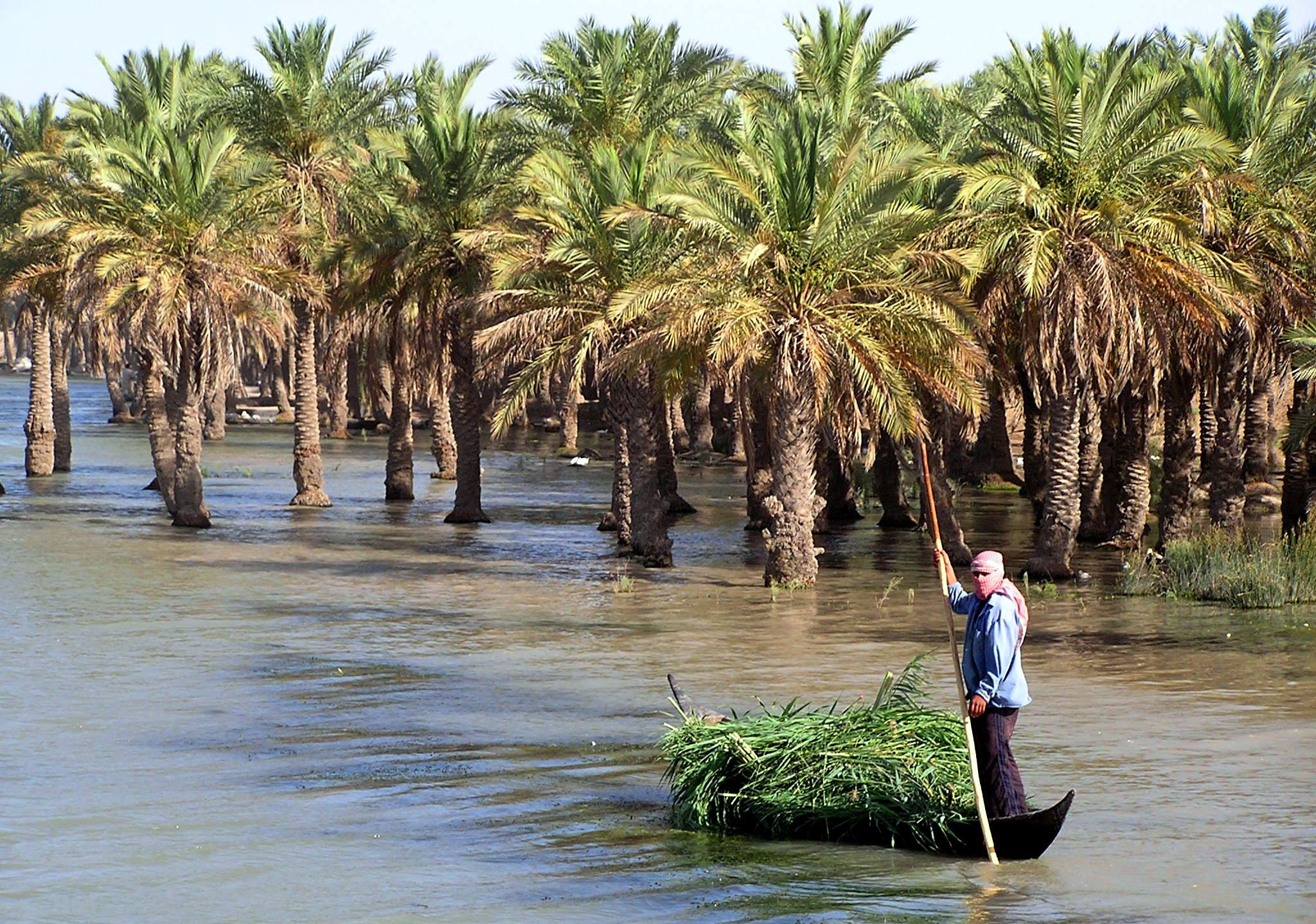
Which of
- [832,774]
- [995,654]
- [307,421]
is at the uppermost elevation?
[307,421]

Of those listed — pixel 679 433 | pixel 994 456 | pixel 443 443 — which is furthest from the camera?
pixel 679 433

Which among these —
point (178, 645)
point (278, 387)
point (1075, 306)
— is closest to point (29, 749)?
point (178, 645)

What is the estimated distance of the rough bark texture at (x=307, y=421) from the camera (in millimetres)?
35250

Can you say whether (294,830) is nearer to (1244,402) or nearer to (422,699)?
(422,699)

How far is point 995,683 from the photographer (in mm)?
10297

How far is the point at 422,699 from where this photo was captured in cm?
1620

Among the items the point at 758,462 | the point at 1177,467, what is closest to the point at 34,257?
the point at 758,462

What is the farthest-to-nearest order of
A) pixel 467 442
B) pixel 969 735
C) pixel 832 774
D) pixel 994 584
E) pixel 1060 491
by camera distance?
pixel 467 442, pixel 1060 491, pixel 832 774, pixel 994 584, pixel 969 735

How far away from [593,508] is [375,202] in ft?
29.6

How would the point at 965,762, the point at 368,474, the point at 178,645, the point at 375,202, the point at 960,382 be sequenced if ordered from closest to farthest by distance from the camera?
the point at 965,762, the point at 178,645, the point at 960,382, the point at 375,202, the point at 368,474

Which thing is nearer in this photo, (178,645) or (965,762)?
(965,762)

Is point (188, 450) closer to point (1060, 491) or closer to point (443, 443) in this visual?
point (443, 443)

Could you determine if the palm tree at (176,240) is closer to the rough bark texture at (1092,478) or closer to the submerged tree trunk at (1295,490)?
the rough bark texture at (1092,478)

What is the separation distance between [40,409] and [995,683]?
3577 centimetres
